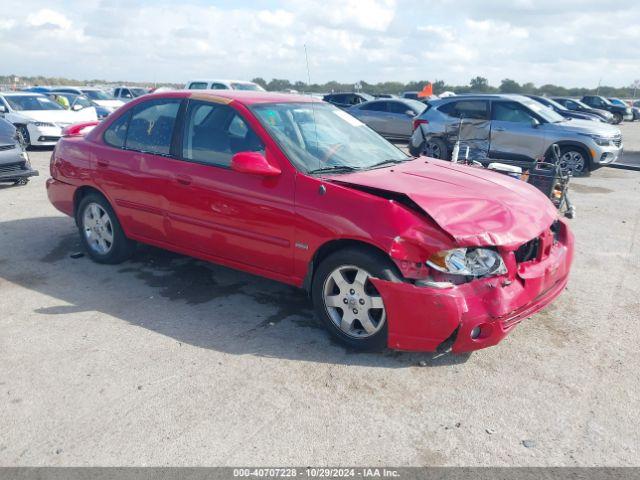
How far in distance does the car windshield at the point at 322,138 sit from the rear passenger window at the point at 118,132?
1576 millimetres

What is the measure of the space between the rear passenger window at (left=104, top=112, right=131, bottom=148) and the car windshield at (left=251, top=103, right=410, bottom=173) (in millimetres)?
1576

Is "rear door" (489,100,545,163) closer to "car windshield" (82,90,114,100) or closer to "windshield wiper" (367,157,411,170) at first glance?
"windshield wiper" (367,157,411,170)

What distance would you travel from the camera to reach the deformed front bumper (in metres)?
3.45

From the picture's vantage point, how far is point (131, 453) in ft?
9.28

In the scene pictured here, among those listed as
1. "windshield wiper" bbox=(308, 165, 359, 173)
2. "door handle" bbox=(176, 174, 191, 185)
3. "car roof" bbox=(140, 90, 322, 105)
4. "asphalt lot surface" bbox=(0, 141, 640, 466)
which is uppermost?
"car roof" bbox=(140, 90, 322, 105)

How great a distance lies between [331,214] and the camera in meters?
3.81

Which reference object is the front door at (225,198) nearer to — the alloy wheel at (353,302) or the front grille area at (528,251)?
the alloy wheel at (353,302)

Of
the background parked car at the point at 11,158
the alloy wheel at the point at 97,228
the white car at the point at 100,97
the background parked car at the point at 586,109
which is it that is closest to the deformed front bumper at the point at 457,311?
the alloy wheel at the point at 97,228

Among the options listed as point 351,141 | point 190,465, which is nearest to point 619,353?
point 351,141

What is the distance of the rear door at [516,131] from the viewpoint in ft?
37.5

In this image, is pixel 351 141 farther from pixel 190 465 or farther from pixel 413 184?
pixel 190 465

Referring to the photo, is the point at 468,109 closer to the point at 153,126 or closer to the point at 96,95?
the point at 153,126

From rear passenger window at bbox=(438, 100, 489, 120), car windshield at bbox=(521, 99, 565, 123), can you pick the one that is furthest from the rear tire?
rear passenger window at bbox=(438, 100, 489, 120)

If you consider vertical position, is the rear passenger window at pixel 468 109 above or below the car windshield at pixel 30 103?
above
